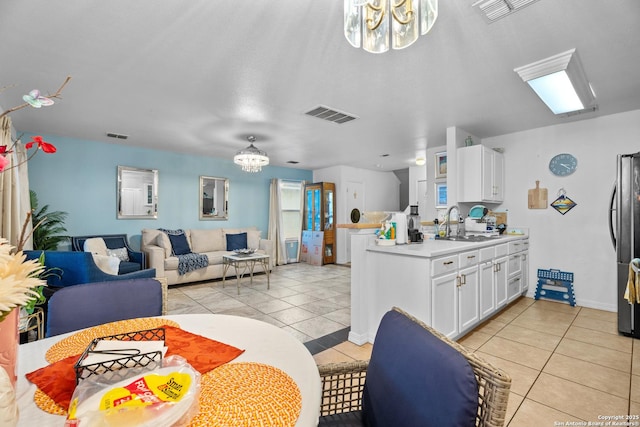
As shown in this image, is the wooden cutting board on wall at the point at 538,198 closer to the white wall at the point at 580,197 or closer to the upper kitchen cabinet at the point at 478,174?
the white wall at the point at 580,197

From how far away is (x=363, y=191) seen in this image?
759 centimetres

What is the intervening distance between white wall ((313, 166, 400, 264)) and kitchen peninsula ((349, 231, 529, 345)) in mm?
4210

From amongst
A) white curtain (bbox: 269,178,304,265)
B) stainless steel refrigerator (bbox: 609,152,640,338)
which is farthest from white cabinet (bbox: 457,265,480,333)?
white curtain (bbox: 269,178,304,265)

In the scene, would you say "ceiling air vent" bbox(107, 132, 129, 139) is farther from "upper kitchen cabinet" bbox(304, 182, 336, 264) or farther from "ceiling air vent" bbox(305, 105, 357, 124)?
"upper kitchen cabinet" bbox(304, 182, 336, 264)

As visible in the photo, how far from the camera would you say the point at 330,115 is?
139 inches

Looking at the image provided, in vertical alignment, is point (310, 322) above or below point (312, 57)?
below

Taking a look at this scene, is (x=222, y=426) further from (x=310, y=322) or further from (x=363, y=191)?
(x=363, y=191)

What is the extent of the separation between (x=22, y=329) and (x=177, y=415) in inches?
79.5

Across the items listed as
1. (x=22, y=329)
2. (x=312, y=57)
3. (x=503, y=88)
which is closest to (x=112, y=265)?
(x=22, y=329)

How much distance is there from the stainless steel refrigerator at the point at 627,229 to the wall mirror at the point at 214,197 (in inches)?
235

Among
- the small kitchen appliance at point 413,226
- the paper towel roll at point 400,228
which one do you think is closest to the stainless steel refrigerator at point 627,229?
the small kitchen appliance at point 413,226

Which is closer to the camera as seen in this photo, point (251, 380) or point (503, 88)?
point (251, 380)

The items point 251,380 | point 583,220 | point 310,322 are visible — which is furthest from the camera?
point 583,220

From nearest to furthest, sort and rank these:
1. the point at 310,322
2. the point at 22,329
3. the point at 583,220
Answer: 1. the point at 22,329
2. the point at 310,322
3. the point at 583,220
